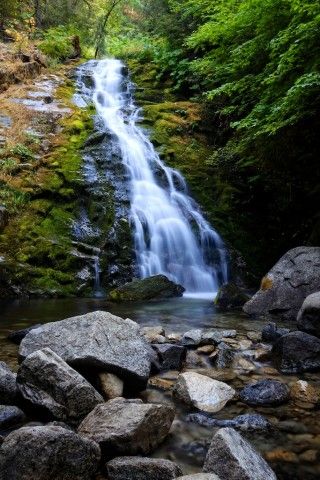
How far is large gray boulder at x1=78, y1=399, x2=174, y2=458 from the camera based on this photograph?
2299mm

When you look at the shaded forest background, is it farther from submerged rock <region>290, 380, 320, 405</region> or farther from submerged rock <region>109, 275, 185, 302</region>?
submerged rock <region>290, 380, 320, 405</region>

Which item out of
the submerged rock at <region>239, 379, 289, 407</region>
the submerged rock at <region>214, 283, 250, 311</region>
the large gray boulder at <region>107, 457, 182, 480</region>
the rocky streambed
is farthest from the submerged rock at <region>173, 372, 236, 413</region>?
the submerged rock at <region>214, 283, 250, 311</region>

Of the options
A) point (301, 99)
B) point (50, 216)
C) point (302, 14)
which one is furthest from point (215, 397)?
point (50, 216)

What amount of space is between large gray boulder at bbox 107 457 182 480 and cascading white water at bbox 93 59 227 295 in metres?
6.92

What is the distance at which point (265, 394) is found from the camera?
3252 millimetres

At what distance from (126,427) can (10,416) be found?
871 millimetres

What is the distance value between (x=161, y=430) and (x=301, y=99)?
5644mm

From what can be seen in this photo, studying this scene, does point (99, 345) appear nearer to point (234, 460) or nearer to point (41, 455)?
point (41, 455)

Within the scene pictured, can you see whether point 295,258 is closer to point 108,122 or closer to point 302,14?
point 302,14

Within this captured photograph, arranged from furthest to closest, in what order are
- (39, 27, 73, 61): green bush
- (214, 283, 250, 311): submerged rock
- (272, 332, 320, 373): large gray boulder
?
(39, 27, 73, 61): green bush
(214, 283, 250, 311): submerged rock
(272, 332, 320, 373): large gray boulder

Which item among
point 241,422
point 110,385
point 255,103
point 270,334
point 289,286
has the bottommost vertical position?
point 241,422

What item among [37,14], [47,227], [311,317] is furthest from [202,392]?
[37,14]

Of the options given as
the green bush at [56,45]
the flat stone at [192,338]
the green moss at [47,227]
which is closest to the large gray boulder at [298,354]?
the flat stone at [192,338]

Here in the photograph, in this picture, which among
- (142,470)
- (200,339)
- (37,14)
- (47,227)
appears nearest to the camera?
(142,470)
